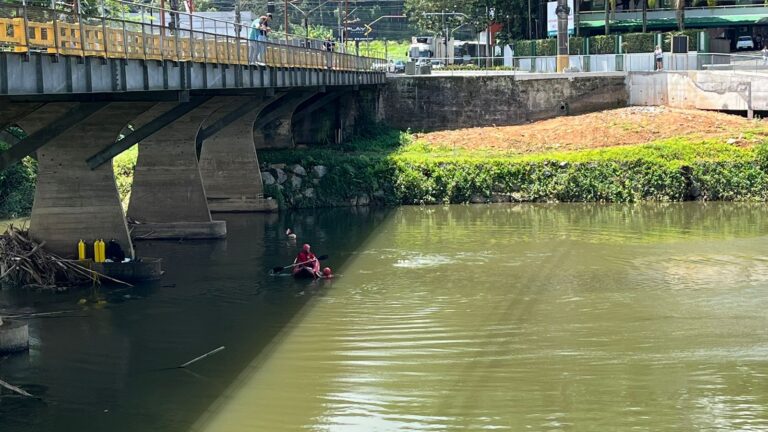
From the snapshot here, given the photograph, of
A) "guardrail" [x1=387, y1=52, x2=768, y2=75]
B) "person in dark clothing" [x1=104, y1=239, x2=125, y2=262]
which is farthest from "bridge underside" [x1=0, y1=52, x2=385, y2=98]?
"guardrail" [x1=387, y1=52, x2=768, y2=75]

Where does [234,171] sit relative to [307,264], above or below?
above

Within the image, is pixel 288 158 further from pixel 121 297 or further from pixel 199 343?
pixel 199 343

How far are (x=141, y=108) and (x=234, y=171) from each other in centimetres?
1792

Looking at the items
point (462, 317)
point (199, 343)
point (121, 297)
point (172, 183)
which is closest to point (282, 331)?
point (199, 343)

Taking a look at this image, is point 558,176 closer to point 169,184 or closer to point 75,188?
point 169,184

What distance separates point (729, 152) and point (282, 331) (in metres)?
Result: 29.9

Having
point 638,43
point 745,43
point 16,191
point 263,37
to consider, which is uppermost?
point 745,43

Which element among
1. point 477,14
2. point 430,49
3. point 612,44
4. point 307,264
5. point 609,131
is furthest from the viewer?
point 430,49

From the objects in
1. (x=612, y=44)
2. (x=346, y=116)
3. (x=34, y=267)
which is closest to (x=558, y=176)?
(x=346, y=116)

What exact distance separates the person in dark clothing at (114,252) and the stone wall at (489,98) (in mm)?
32576

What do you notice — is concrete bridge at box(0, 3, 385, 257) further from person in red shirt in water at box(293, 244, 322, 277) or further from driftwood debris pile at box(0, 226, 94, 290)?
person in red shirt in water at box(293, 244, 322, 277)

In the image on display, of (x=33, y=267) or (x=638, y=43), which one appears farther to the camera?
(x=638, y=43)

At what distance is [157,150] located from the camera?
146ft

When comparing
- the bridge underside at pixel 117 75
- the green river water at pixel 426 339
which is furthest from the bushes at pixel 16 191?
the bridge underside at pixel 117 75
